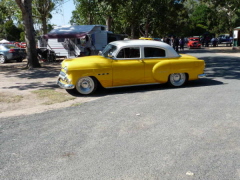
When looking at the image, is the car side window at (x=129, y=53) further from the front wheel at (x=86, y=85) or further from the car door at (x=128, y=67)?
the front wheel at (x=86, y=85)

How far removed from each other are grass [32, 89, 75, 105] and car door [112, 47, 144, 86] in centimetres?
154

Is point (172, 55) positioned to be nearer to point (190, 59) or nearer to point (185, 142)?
point (190, 59)

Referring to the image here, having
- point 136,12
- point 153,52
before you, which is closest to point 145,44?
point 153,52

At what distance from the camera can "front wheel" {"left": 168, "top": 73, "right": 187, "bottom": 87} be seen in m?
8.62

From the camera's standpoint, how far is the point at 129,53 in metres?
8.23

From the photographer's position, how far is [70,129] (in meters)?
4.88

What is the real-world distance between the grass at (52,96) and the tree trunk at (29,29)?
673 centimetres

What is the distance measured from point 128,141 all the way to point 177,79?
4931mm

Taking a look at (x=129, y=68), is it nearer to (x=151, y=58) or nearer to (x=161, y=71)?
(x=151, y=58)

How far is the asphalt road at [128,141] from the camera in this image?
11.1 feet

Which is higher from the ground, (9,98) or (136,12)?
(136,12)

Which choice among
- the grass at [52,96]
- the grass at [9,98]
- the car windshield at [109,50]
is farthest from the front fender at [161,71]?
the grass at [9,98]

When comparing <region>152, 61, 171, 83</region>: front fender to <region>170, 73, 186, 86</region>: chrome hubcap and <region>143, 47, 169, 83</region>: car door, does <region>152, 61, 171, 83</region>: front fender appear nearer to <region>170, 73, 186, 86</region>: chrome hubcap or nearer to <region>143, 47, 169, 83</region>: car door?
<region>143, 47, 169, 83</region>: car door

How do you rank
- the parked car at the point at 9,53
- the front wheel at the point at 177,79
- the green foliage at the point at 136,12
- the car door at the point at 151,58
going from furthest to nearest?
the green foliage at the point at 136,12
the parked car at the point at 9,53
the front wheel at the point at 177,79
the car door at the point at 151,58
